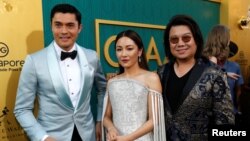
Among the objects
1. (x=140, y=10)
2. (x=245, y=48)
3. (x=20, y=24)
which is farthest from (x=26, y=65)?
(x=245, y=48)

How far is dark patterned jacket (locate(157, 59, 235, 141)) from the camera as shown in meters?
1.91

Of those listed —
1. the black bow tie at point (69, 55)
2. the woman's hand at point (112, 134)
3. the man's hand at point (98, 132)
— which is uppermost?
the black bow tie at point (69, 55)

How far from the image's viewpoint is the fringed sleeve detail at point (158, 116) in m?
1.94

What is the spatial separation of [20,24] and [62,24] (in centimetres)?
56

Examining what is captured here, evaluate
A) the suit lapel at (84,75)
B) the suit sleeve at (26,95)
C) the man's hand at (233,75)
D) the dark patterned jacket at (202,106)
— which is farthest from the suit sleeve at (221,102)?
the man's hand at (233,75)

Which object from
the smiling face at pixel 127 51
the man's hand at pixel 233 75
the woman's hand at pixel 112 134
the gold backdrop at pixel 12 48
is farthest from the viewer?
the man's hand at pixel 233 75

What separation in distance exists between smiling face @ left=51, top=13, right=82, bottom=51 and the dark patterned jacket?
82 cm

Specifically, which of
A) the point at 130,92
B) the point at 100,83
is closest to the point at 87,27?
the point at 100,83

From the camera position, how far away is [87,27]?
9.82 ft

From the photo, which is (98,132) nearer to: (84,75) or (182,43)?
(84,75)

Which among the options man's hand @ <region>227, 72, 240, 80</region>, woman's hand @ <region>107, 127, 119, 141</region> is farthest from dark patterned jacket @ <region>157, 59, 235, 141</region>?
man's hand @ <region>227, 72, 240, 80</region>

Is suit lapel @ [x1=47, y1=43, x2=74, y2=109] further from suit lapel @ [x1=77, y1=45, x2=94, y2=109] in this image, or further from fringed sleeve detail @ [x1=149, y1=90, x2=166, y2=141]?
fringed sleeve detail @ [x1=149, y1=90, x2=166, y2=141]

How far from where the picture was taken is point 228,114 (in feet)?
6.33

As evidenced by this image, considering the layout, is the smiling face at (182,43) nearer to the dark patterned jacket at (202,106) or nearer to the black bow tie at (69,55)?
the dark patterned jacket at (202,106)
